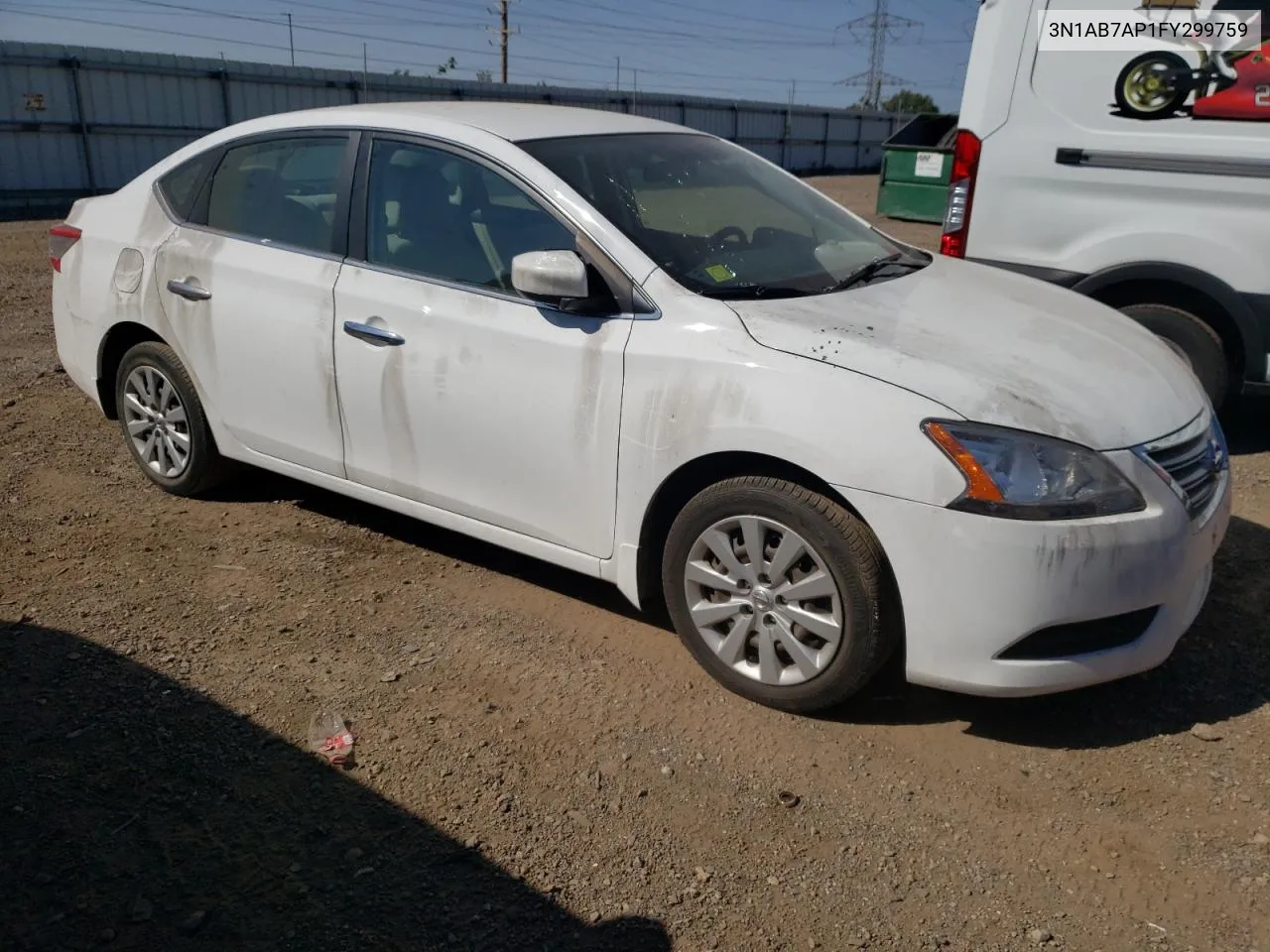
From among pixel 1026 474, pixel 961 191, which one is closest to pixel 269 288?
pixel 1026 474

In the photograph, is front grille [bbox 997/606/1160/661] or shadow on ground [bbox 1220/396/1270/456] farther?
shadow on ground [bbox 1220/396/1270/456]

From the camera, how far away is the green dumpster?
1625 centimetres

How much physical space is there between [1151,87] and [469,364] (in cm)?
383

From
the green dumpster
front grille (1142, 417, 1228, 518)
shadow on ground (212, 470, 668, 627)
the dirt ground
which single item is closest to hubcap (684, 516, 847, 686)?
the dirt ground

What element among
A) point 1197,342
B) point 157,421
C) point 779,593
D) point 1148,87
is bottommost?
point 157,421

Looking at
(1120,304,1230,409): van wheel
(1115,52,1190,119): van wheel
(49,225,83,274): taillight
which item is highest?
(1115,52,1190,119): van wheel

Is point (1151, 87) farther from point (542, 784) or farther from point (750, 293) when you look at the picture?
point (542, 784)

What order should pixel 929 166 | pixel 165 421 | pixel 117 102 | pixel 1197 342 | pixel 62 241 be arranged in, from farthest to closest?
pixel 117 102
pixel 929 166
pixel 1197 342
pixel 62 241
pixel 165 421

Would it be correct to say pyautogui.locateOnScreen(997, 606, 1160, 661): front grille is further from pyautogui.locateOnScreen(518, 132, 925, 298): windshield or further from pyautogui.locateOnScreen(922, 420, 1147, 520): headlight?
pyautogui.locateOnScreen(518, 132, 925, 298): windshield

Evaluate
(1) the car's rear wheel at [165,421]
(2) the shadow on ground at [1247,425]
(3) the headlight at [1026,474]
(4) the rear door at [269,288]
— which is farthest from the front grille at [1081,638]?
(1) the car's rear wheel at [165,421]

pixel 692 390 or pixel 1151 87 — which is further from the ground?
pixel 1151 87

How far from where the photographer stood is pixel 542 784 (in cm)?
301

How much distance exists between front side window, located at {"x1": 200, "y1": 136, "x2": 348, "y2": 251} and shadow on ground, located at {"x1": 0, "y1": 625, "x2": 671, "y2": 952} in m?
1.87

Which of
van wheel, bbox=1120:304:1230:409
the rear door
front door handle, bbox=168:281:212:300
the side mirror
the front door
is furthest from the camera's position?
van wheel, bbox=1120:304:1230:409
